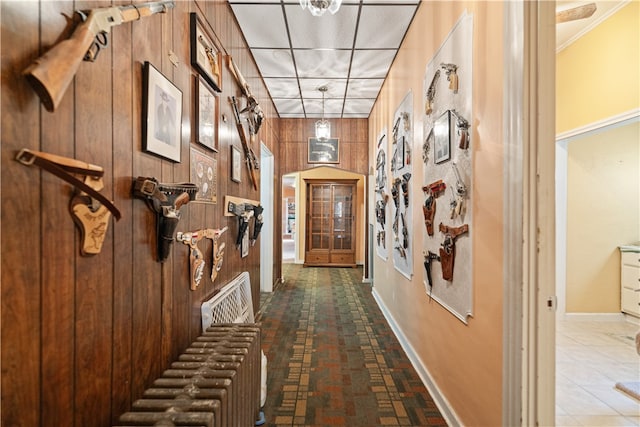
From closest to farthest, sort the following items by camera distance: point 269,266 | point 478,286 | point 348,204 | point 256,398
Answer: point 478,286
point 256,398
point 269,266
point 348,204

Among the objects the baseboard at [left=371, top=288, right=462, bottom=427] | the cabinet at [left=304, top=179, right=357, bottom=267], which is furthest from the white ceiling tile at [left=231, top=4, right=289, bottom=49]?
the cabinet at [left=304, top=179, right=357, bottom=267]

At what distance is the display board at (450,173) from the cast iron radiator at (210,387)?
1.23 metres

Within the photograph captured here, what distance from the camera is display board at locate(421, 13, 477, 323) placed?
1635mm

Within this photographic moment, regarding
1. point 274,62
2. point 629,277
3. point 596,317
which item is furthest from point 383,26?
point 596,317

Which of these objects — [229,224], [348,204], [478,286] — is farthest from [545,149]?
[348,204]

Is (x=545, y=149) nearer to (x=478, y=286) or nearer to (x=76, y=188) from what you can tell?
(x=478, y=286)

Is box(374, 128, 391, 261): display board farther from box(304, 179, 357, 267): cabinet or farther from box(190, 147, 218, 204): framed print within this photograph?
box(304, 179, 357, 267): cabinet

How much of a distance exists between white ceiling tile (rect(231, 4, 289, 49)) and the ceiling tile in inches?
11.6

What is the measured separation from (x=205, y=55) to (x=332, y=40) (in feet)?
5.31

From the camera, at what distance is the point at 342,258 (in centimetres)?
706

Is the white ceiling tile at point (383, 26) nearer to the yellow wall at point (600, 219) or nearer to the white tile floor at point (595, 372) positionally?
the yellow wall at point (600, 219)

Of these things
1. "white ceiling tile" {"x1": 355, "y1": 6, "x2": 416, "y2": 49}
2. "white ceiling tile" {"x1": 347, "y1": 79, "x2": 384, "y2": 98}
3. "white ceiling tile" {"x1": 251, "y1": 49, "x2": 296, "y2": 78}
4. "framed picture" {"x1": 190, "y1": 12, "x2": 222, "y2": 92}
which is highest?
"white ceiling tile" {"x1": 251, "y1": 49, "x2": 296, "y2": 78}

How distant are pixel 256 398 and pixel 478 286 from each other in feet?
4.64

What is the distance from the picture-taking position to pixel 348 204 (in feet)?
23.3
